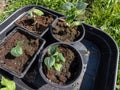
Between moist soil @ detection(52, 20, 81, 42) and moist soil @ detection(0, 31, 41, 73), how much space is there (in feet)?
0.59

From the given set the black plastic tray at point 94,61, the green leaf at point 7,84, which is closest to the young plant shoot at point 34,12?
the black plastic tray at point 94,61

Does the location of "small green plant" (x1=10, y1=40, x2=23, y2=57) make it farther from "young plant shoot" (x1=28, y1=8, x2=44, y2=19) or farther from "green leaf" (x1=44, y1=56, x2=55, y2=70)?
"young plant shoot" (x1=28, y1=8, x2=44, y2=19)

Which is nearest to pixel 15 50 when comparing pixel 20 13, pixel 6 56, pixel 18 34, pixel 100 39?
pixel 6 56

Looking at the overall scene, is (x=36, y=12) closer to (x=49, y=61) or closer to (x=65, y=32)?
(x=65, y=32)

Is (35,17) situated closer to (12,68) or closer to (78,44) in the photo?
(78,44)

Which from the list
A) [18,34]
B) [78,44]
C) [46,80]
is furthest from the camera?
[78,44]

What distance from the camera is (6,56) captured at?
1.64 m

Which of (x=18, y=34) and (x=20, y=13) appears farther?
(x=20, y=13)

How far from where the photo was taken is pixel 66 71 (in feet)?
5.39

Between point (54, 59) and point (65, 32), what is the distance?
371 mm

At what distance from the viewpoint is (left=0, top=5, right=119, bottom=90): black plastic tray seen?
1623mm

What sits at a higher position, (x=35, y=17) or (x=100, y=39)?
(x=35, y=17)

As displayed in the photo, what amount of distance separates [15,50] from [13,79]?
183 millimetres

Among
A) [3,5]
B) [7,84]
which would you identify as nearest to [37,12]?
[7,84]
